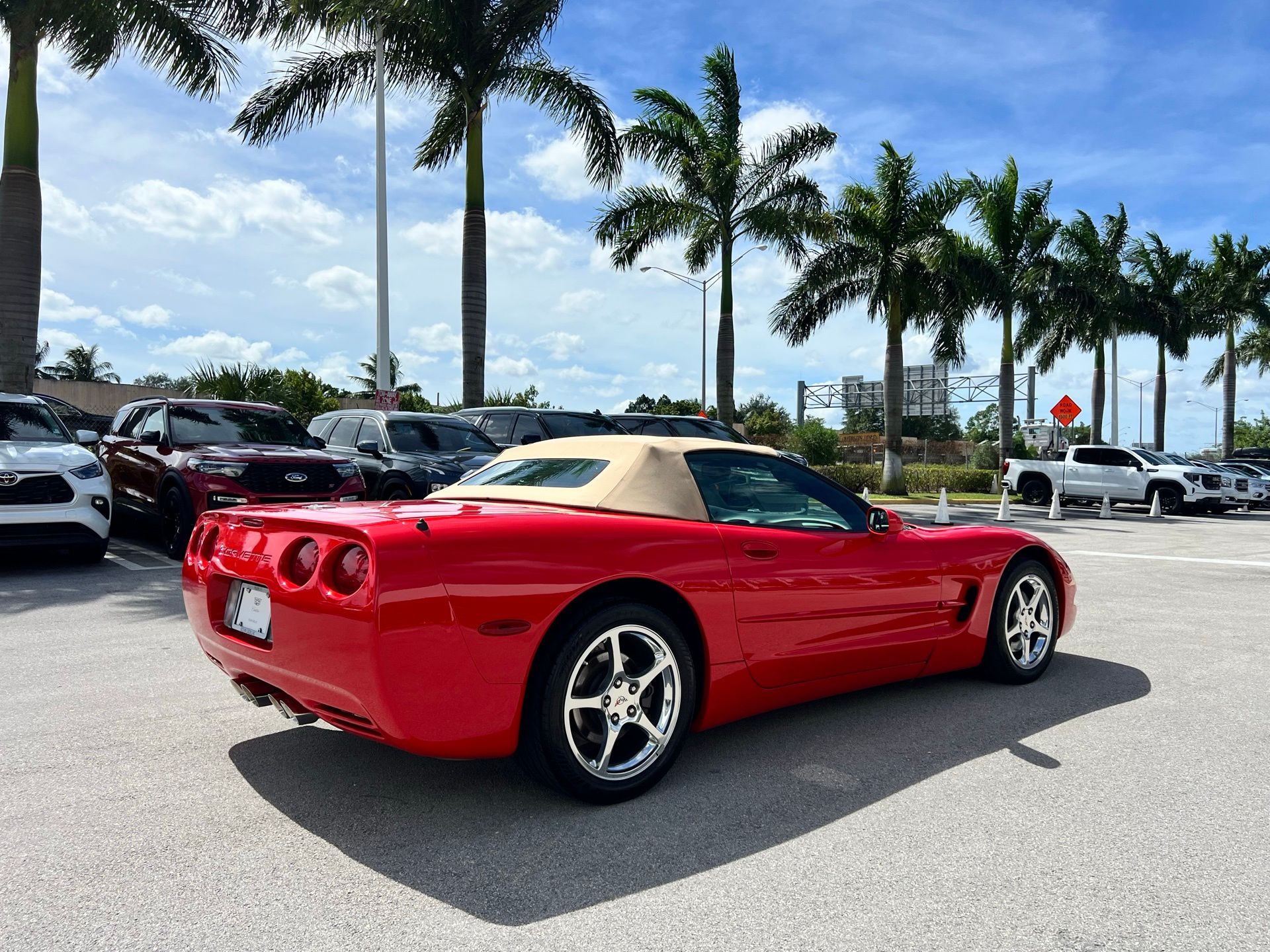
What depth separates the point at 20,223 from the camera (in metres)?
15.3

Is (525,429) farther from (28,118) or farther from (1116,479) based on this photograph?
(1116,479)

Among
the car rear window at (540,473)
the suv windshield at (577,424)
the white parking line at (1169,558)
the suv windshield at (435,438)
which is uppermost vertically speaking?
the suv windshield at (577,424)

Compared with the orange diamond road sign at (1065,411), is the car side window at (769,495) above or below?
below

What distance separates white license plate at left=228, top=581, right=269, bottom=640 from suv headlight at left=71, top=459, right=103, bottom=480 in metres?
6.50

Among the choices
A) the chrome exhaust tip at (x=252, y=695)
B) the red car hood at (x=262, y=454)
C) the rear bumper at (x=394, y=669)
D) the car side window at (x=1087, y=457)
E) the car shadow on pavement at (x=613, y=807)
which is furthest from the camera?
the car side window at (x=1087, y=457)

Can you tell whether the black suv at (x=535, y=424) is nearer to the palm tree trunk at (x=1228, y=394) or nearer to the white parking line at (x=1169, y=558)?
the white parking line at (x=1169, y=558)

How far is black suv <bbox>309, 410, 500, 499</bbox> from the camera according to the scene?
12.3 metres

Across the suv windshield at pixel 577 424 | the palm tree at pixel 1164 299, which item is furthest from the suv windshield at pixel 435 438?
the palm tree at pixel 1164 299

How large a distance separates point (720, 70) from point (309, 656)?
2521 cm

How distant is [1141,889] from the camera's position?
2922 mm

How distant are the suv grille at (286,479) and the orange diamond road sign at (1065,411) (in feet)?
73.3

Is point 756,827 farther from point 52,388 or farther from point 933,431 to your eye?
point 933,431

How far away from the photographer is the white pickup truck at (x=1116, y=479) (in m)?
24.2

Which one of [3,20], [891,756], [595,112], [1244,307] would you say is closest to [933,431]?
[1244,307]
